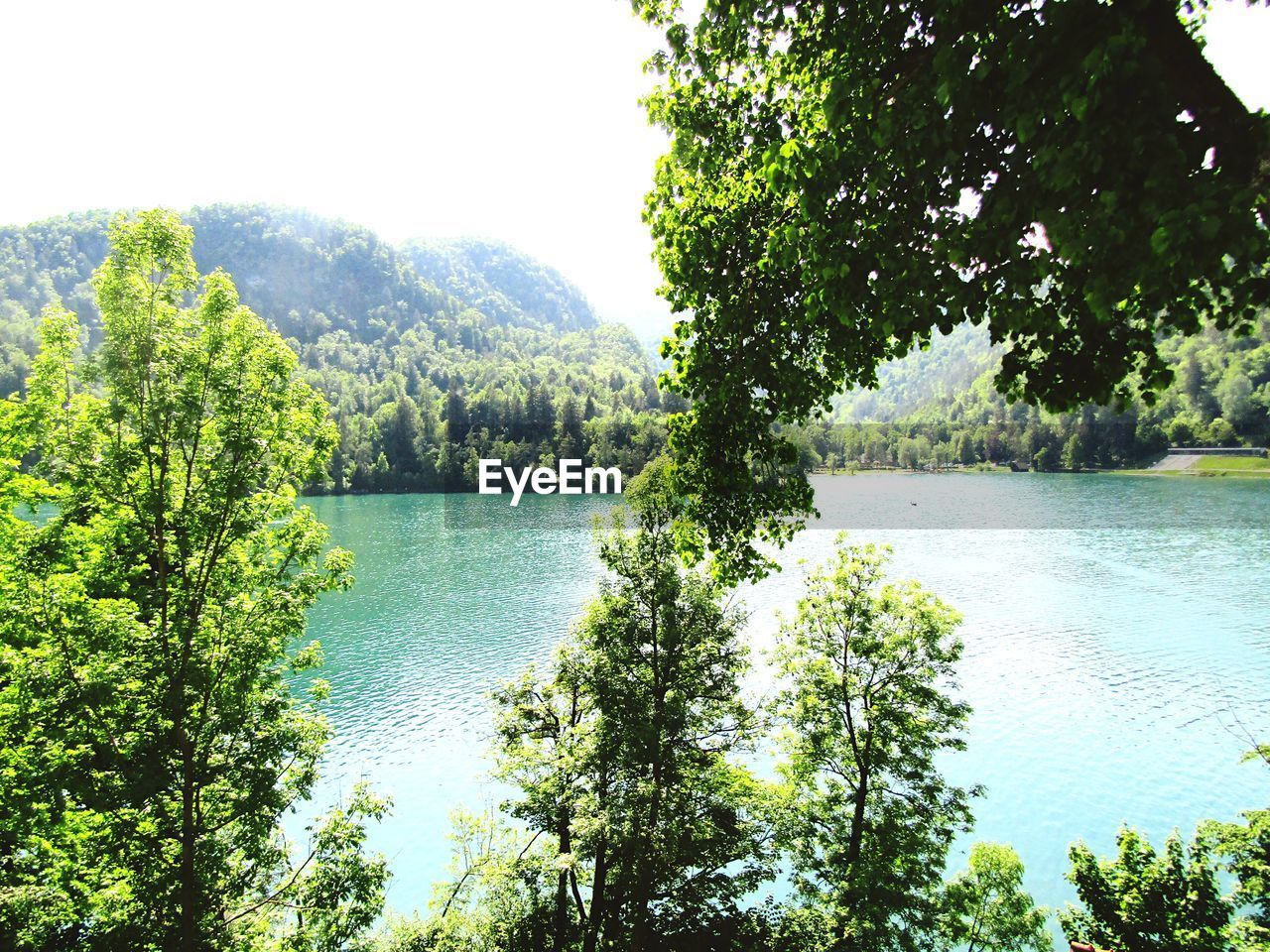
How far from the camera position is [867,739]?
1638 centimetres

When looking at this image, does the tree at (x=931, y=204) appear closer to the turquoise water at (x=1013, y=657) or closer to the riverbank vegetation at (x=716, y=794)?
the riverbank vegetation at (x=716, y=794)

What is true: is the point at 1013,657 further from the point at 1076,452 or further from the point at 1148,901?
the point at 1076,452

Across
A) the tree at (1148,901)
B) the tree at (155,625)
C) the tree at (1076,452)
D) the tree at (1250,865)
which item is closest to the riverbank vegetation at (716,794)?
the tree at (1148,901)

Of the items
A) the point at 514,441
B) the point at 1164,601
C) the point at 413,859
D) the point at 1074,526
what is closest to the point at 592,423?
the point at 514,441

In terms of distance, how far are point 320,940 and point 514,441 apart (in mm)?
133243

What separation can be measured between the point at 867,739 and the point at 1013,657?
25953mm

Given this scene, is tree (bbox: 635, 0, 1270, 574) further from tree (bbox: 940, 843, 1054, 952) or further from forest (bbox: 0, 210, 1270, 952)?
tree (bbox: 940, 843, 1054, 952)

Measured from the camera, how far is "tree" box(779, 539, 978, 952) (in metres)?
15.7

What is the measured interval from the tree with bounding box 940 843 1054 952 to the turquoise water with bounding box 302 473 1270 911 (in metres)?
5.22

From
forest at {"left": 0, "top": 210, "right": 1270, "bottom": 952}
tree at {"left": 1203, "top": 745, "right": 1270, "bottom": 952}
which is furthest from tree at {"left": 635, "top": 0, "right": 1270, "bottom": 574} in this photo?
tree at {"left": 1203, "top": 745, "right": 1270, "bottom": 952}

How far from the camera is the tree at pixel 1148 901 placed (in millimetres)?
11984

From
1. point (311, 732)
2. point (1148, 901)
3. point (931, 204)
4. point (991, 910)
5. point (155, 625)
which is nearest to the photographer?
point (931, 204)

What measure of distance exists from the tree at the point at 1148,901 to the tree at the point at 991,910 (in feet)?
6.95

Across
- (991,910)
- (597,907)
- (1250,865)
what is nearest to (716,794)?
(597,907)
